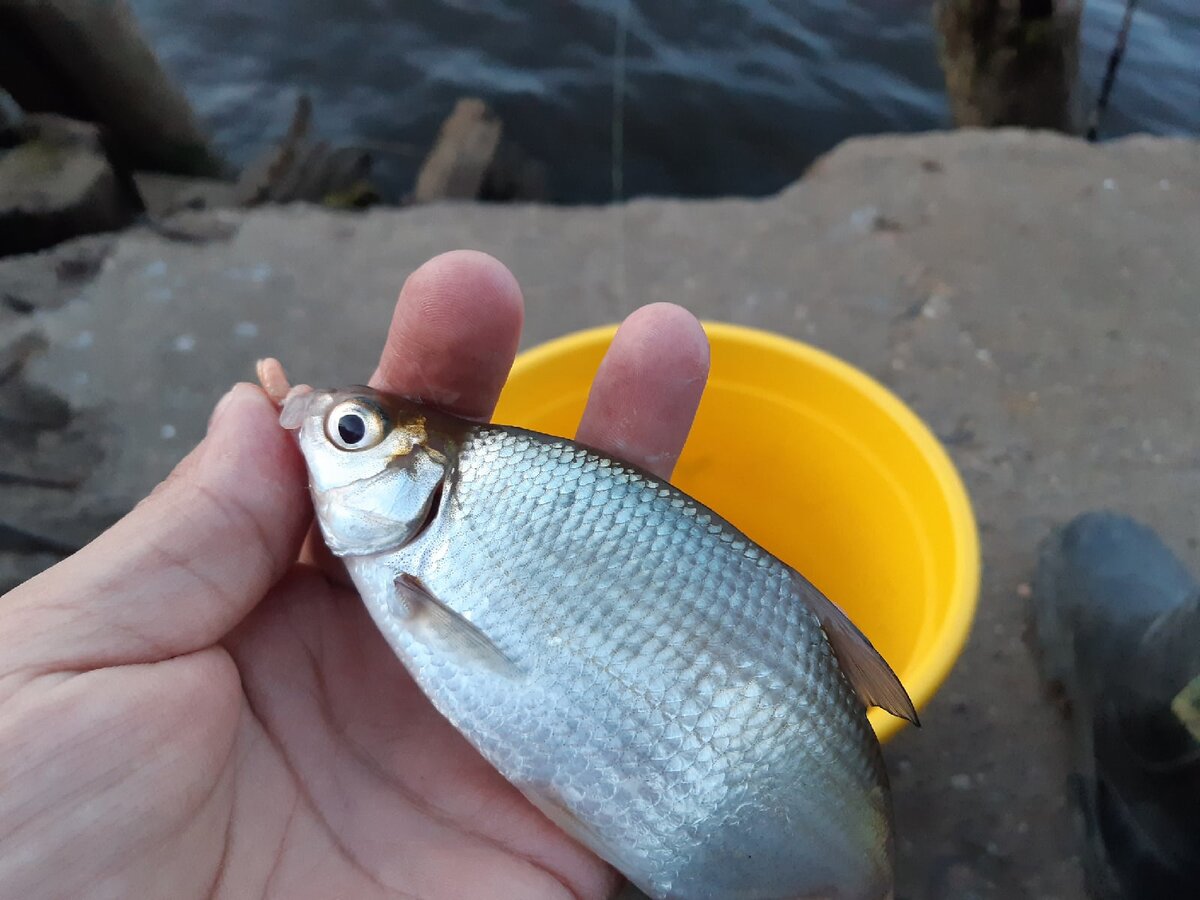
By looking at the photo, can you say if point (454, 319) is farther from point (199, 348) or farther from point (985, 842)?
point (199, 348)

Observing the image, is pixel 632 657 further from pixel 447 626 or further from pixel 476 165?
pixel 476 165

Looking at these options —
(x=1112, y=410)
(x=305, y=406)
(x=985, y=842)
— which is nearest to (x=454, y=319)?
(x=305, y=406)

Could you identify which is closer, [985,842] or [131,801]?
[131,801]

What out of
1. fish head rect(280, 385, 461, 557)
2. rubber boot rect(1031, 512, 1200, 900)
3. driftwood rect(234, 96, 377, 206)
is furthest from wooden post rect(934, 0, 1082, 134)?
fish head rect(280, 385, 461, 557)

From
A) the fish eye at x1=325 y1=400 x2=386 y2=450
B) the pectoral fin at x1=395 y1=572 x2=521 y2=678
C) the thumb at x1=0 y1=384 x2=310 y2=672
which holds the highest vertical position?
the fish eye at x1=325 y1=400 x2=386 y2=450

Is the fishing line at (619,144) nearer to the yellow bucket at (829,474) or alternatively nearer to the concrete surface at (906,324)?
the concrete surface at (906,324)

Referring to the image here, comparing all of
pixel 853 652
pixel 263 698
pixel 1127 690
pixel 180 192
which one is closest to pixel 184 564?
pixel 263 698

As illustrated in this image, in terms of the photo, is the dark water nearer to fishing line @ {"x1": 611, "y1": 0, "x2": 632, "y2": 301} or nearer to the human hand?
fishing line @ {"x1": 611, "y1": 0, "x2": 632, "y2": 301}

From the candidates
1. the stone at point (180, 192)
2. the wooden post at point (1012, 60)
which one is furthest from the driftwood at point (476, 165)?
the wooden post at point (1012, 60)
